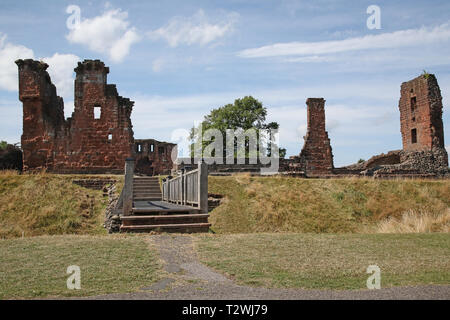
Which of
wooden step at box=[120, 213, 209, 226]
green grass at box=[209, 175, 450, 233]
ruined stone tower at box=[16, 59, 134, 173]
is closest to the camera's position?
wooden step at box=[120, 213, 209, 226]

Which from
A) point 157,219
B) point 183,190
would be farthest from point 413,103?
point 157,219

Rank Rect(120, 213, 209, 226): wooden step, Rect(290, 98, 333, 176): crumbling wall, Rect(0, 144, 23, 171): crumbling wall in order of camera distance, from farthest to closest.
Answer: Rect(0, 144, 23, 171): crumbling wall, Rect(290, 98, 333, 176): crumbling wall, Rect(120, 213, 209, 226): wooden step

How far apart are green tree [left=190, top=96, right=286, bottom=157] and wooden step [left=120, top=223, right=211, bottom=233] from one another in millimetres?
37323

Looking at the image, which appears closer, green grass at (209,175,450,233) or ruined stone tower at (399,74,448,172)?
green grass at (209,175,450,233)

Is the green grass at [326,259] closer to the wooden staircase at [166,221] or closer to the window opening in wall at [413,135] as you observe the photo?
the wooden staircase at [166,221]

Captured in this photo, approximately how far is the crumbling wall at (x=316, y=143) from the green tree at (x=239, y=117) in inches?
759

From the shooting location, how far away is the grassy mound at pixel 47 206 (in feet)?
50.6

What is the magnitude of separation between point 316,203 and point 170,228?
840 cm

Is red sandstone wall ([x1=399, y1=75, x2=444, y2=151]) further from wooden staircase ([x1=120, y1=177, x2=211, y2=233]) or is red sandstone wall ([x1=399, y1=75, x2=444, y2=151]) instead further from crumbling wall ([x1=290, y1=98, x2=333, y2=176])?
wooden staircase ([x1=120, y1=177, x2=211, y2=233])

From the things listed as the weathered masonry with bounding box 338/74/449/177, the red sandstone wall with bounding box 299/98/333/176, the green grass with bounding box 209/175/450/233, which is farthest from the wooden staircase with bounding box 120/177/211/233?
the weathered masonry with bounding box 338/74/449/177

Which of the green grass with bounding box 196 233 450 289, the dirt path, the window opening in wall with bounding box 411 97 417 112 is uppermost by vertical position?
the window opening in wall with bounding box 411 97 417 112

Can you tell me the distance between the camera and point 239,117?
50188 millimetres

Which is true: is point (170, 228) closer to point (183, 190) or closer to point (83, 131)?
point (183, 190)

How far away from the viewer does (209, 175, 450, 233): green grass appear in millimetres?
15586
